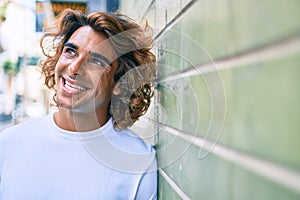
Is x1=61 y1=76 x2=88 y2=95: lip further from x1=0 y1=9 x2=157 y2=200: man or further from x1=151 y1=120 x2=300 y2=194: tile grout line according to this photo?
x1=151 y1=120 x2=300 y2=194: tile grout line

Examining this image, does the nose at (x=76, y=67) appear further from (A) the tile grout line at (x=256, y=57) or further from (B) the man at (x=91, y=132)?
(A) the tile grout line at (x=256, y=57)

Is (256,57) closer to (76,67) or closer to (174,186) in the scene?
(174,186)

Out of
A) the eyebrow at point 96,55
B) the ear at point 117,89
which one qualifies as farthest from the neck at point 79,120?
the eyebrow at point 96,55

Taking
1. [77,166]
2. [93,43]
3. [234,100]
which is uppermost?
[93,43]

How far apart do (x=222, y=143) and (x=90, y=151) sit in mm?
1126

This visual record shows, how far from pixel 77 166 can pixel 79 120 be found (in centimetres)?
22

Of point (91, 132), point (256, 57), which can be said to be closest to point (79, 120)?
point (91, 132)

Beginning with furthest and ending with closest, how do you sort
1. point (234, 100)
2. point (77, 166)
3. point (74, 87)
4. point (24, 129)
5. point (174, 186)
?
1. point (24, 129)
2. point (77, 166)
3. point (74, 87)
4. point (174, 186)
5. point (234, 100)

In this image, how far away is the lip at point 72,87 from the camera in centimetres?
184

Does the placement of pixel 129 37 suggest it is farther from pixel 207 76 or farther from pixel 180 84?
pixel 207 76

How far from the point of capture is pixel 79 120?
6.68 ft

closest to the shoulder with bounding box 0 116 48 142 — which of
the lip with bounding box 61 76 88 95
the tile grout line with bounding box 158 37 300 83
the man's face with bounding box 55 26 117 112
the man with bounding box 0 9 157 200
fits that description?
the man with bounding box 0 9 157 200

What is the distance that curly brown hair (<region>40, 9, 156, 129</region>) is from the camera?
1.96 metres

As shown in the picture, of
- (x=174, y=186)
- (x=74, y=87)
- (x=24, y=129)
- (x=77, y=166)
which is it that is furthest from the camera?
(x=24, y=129)
